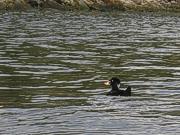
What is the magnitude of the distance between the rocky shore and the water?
121 ft

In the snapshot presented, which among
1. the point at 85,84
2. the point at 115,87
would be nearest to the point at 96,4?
the point at 85,84

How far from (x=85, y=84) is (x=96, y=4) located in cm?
6491

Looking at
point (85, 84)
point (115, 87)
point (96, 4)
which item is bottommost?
point (96, 4)

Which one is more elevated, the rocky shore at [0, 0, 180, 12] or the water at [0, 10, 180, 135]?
the water at [0, 10, 180, 135]

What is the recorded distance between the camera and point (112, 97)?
18984 millimetres

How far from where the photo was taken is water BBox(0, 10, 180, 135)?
588 inches

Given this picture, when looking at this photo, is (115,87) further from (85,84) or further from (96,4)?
(96,4)

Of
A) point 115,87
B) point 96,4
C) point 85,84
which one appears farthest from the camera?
point 96,4

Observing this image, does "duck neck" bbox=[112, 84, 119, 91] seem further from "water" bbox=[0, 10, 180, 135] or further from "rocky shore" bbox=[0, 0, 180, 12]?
"rocky shore" bbox=[0, 0, 180, 12]

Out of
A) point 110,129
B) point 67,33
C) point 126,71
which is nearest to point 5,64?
point 126,71

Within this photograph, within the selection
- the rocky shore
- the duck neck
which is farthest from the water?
the rocky shore

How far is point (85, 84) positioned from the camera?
71.2ft

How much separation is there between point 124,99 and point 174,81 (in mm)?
4289

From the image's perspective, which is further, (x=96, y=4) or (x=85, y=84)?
→ (x=96, y=4)
